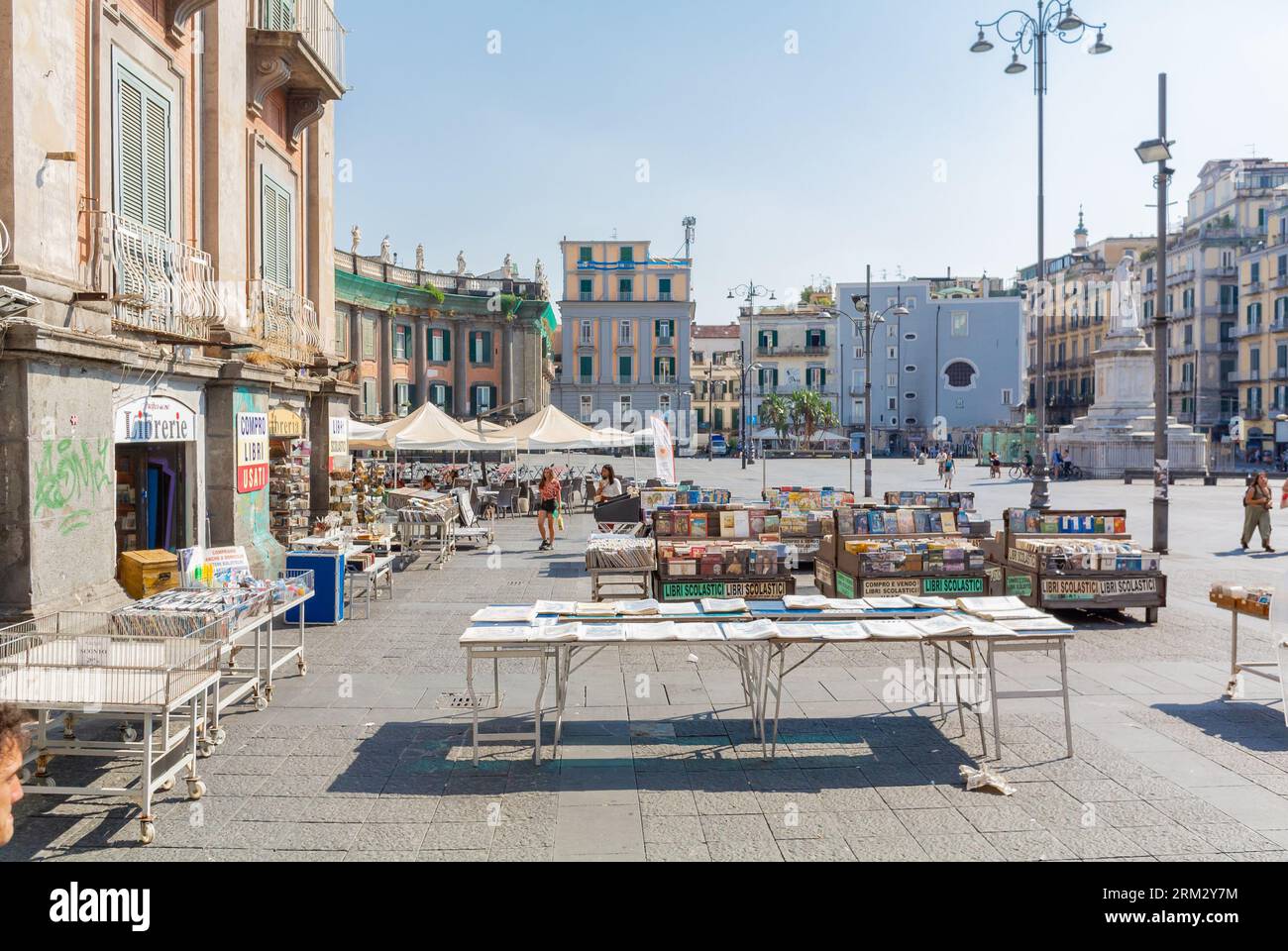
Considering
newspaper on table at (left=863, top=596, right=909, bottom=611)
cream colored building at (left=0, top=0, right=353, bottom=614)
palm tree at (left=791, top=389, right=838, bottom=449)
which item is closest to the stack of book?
newspaper on table at (left=863, top=596, right=909, bottom=611)

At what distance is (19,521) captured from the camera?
345 inches

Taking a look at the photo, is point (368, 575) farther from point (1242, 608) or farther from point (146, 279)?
point (1242, 608)

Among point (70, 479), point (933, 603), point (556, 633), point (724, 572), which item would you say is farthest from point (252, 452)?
point (933, 603)

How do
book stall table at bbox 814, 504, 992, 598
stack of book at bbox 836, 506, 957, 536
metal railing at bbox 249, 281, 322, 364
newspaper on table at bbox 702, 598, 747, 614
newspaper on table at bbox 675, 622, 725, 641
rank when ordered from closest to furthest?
newspaper on table at bbox 675, 622, 725, 641
newspaper on table at bbox 702, 598, 747, 614
book stall table at bbox 814, 504, 992, 598
stack of book at bbox 836, 506, 957, 536
metal railing at bbox 249, 281, 322, 364

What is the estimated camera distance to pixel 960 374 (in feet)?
287

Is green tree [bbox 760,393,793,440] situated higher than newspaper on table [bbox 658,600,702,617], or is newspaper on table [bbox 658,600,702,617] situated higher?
green tree [bbox 760,393,793,440]

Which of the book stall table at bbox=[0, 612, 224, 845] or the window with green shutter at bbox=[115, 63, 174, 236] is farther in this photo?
the window with green shutter at bbox=[115, 63, 174, 236]

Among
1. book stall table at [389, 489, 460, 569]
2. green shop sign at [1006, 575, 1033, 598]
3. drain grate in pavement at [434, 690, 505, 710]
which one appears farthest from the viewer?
book stall table at [389, 489, 460, 569]

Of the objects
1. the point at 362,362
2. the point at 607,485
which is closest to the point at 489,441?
the point at 607,485

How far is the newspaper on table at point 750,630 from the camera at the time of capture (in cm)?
702

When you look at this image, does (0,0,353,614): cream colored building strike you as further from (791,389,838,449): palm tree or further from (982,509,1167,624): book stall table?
(791,389,838,449): palm tree

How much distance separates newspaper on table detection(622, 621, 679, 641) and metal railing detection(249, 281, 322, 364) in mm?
9239

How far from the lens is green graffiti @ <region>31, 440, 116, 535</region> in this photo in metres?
9.02

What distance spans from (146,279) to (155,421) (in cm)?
180
